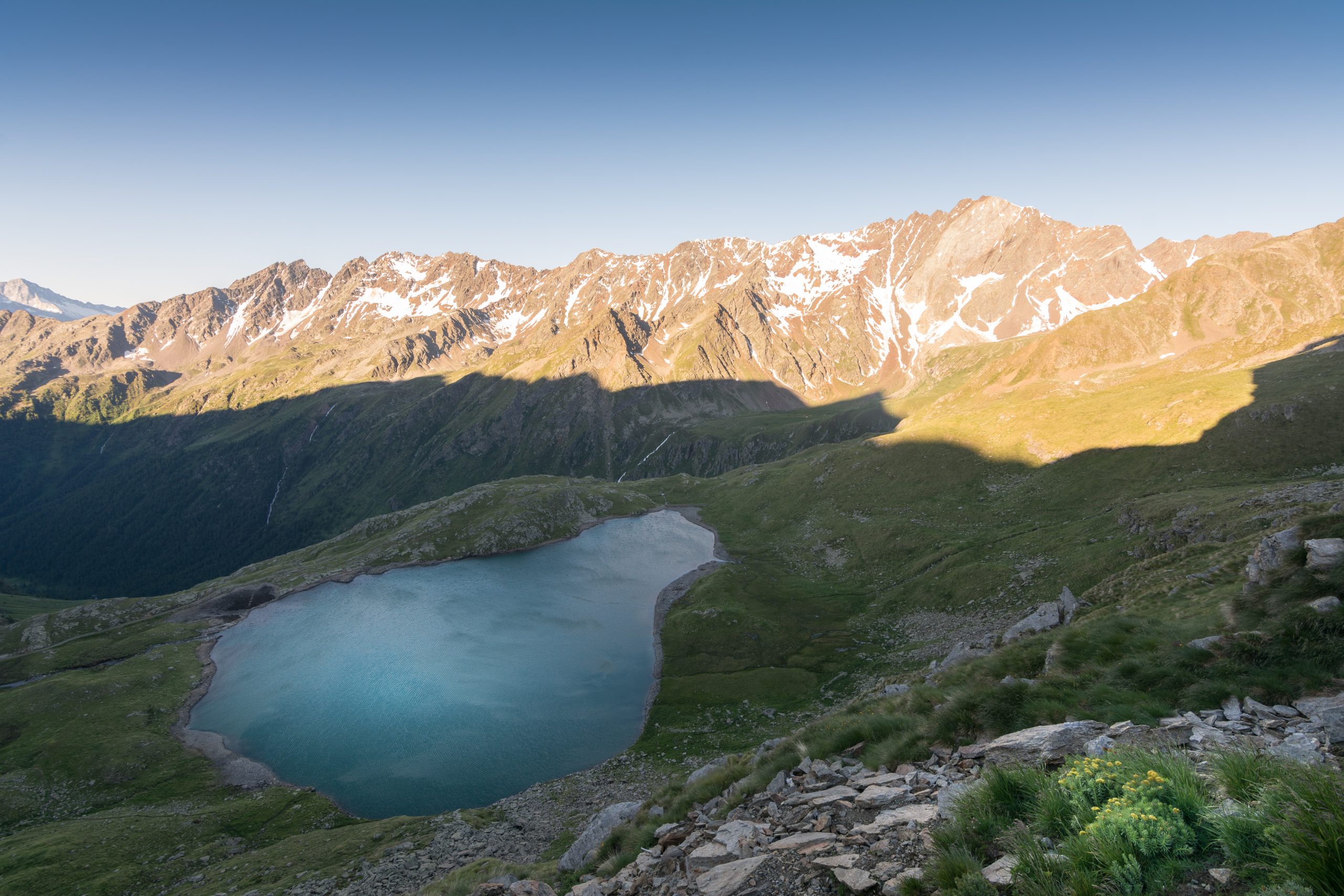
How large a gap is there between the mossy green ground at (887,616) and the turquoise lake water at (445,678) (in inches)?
226

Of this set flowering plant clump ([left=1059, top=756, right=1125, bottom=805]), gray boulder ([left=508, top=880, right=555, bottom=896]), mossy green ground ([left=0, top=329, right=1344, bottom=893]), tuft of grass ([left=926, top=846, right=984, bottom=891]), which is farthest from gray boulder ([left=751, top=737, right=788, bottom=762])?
flowering plant clump ([left=1059, top=756, right=1125, bottom=805])

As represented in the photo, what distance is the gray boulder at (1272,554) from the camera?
17.4m

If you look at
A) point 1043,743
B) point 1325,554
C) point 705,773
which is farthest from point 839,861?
point 1325,554

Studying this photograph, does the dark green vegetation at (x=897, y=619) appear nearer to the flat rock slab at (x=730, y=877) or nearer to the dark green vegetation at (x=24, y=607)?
the flat rock slab at (x=730, y=877)

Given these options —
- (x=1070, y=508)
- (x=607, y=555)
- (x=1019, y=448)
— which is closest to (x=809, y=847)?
(x=1070, y=508)

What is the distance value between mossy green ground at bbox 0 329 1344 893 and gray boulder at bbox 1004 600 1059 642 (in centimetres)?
225

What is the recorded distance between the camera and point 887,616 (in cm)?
7638

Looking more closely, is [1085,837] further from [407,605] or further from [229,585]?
[229,585]

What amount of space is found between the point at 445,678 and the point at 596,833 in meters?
67.8

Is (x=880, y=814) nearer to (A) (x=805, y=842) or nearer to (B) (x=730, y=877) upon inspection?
(A) (x=805, y=842)

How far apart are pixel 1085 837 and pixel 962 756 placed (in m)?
6.16

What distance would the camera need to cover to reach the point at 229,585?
137125 mm

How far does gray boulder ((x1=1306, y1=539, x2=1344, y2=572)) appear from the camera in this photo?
15.4 m

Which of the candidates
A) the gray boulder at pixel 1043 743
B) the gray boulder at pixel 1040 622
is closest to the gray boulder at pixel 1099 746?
the gray boulder at pixel 1043 743
